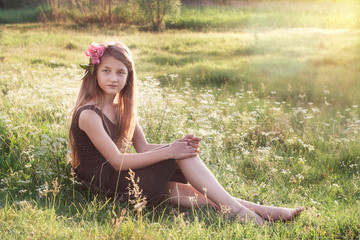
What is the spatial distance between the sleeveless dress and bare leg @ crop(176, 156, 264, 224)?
5.2 inches

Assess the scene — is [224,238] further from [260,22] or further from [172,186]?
[260,22]

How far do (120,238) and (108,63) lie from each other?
1494 mm

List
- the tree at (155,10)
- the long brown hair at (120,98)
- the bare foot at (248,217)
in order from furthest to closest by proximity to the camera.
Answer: the tree at (155,10), the long brown hair at (120,98), the bare foot at (248,217)

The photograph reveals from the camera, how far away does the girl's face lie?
10.7 ft

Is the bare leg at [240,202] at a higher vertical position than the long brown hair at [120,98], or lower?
lower

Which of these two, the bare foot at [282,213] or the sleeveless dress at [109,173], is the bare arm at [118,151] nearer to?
the sleeveless dress at [109,173]

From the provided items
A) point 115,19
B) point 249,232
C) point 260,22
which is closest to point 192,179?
point 249,232

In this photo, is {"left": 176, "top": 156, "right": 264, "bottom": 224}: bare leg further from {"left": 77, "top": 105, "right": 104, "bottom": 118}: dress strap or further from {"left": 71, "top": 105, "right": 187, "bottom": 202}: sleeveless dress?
{"left": 77, "top": 105, "right": 104, "bottom": 118}: dress strap

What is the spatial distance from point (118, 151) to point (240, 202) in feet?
3.24

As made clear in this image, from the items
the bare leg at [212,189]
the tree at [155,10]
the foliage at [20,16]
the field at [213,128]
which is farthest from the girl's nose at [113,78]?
the foliage at [20,16]

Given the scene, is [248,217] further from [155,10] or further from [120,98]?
[155,10]

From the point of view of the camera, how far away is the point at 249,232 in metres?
2.59

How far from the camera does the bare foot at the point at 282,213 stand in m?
2.99

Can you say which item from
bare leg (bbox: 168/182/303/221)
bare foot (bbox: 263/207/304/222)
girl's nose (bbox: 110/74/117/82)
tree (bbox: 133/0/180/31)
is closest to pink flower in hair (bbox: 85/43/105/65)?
girl's nose (bbox: 110/74/117/82)
